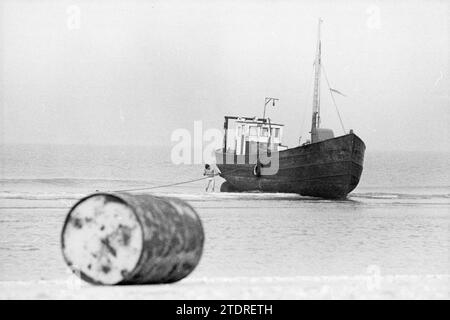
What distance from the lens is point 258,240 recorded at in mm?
12625

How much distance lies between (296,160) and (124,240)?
87.5 feet

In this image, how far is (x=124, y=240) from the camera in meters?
5.36

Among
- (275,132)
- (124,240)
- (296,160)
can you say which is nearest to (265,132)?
(275,132)

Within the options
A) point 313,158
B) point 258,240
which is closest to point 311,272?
point 258,240

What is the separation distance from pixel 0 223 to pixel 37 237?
3.14 m

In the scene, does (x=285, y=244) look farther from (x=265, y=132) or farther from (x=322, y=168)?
(x=265, y=132)

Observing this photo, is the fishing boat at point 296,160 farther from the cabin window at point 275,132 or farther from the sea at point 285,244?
the sea at point 285,244

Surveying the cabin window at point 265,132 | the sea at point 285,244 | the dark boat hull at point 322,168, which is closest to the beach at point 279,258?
the sea at point 285,244

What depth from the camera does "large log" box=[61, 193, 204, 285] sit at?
17.5 feet

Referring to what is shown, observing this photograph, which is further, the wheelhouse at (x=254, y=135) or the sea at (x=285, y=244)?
the wheelhouse at (x=254, y=135)

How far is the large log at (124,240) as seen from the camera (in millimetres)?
5344

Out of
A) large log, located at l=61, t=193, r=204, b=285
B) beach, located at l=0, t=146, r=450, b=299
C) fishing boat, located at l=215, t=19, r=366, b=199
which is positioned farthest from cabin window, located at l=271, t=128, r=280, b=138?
large log, located at l=61, t=193, r=204, b=285

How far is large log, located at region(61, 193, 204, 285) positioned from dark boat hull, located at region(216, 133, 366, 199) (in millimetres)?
24831
